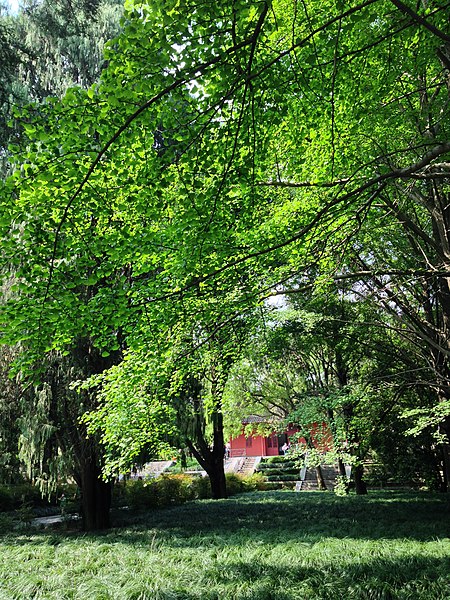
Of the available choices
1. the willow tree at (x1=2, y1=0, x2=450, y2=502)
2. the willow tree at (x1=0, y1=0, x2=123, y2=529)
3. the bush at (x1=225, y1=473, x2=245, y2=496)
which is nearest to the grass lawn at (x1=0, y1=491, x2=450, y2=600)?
the willow tree at (x1=0, y1=0, x2=123, y2=529)

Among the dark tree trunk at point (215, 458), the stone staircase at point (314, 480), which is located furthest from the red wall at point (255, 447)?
the dark tree trunk at point (215, 458)

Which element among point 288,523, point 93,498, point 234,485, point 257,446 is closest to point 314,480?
point 234,485

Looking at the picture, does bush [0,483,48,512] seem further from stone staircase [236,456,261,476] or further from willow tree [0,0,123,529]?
stone staircase [236,456,261,476]

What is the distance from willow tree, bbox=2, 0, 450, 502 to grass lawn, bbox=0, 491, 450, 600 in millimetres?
3057

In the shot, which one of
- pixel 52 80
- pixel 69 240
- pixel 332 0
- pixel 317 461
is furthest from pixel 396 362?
pixel 52 80

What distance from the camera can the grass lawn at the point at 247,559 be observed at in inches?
196

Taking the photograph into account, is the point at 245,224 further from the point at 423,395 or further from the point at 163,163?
the point at 423,395

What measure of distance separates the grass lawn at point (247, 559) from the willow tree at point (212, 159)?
306cm

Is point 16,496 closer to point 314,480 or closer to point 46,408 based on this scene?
point 46,408

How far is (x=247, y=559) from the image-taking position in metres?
6.53

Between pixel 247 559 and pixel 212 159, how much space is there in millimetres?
5654

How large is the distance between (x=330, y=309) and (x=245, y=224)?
7117 millimetres

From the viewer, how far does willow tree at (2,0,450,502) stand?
3590 millimetres

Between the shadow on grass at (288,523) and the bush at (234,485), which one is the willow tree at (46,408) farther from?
the bush at (234,485)
